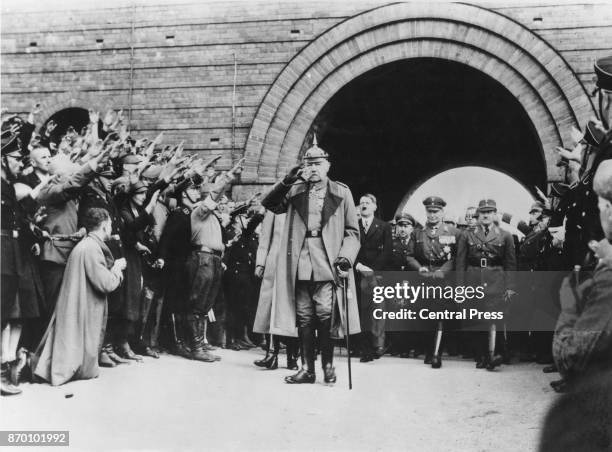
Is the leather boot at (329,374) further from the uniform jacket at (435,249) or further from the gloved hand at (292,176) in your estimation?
the uniform jacket at (435,249)

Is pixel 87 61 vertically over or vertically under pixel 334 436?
over

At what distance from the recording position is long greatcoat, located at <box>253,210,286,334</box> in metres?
6.39

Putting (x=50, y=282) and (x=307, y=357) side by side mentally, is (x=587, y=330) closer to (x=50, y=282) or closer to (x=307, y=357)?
(x=307, y=357)

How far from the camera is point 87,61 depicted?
11039 millimetres

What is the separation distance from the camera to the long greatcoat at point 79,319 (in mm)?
5363

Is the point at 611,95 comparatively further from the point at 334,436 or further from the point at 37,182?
the point at 37,182

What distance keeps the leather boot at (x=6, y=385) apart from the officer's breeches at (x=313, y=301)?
2221 mm

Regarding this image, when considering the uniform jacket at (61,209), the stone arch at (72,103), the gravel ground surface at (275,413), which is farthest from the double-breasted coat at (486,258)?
the stone arch at (72,103)

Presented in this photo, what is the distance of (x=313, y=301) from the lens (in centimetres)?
598

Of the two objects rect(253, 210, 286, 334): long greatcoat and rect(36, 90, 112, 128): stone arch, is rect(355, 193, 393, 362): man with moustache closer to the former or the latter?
rect(253, 210, 286, 334): long greatcoat

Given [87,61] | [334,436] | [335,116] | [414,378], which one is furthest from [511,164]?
[334,436]

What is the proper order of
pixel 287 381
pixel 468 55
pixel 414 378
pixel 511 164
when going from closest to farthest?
pixel 287 381 → pixel 414 378 → pixel 468 55 → pixel 511 164

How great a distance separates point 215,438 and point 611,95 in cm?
377

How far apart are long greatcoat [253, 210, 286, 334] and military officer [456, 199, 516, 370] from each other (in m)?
1.86
